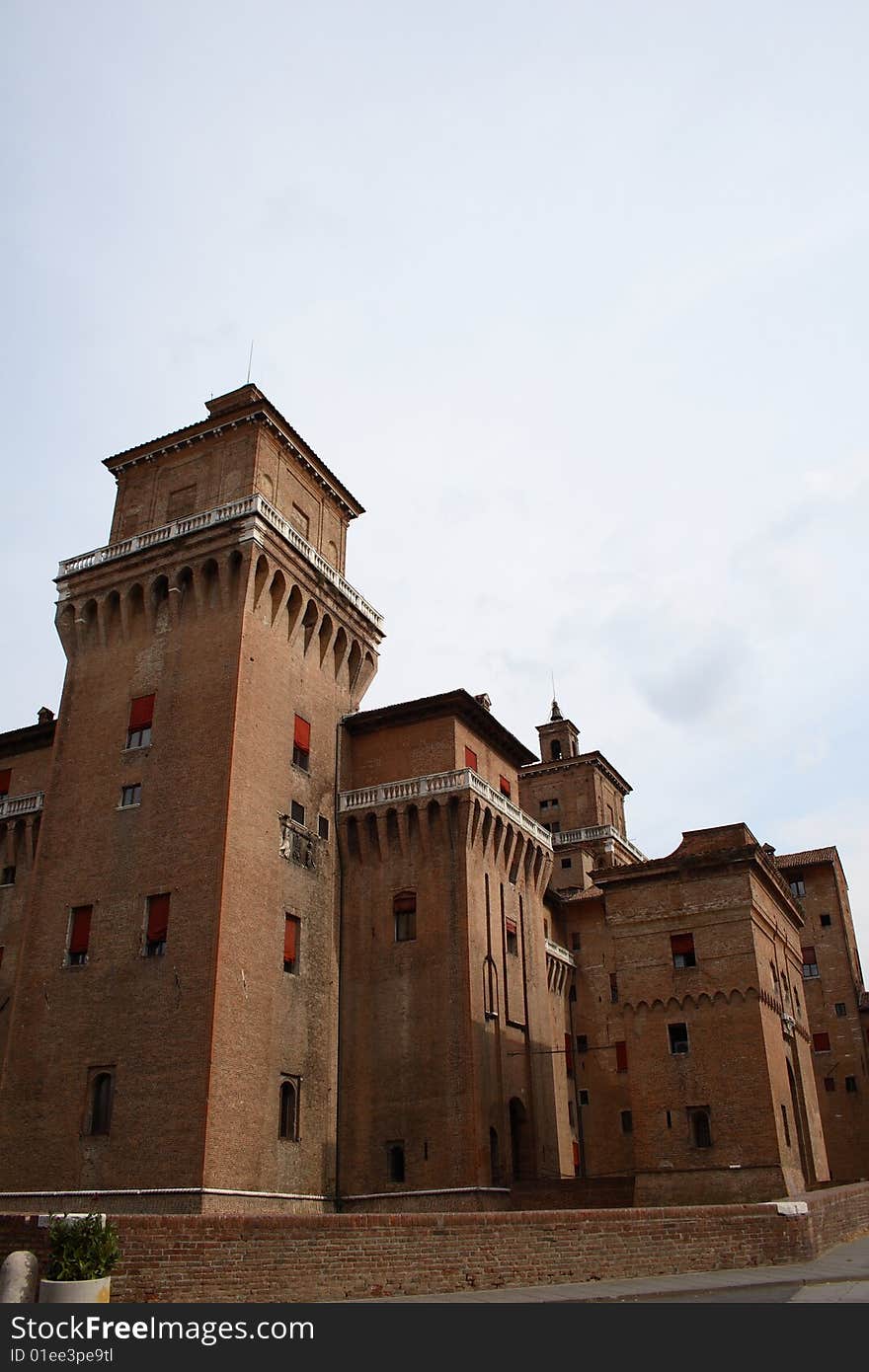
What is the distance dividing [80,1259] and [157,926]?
19235 millimetres

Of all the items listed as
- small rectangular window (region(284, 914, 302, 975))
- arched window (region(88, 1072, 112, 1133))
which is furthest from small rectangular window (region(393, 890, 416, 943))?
arched window (region(88, 1072, 112, 1133))

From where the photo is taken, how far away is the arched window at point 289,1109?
3584 cm

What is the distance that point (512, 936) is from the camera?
44.1 metres

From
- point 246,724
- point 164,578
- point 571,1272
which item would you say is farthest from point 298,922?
point 571,1272

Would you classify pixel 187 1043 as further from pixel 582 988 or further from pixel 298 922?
pixel 582 988

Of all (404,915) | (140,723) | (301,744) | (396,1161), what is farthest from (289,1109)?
(140,723)

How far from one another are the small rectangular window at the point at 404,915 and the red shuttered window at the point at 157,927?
29.8 feet

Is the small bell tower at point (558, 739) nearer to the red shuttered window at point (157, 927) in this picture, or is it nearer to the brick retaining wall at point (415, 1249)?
the red shuttered window at point (157, 927)

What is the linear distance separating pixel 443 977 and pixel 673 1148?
9.88m

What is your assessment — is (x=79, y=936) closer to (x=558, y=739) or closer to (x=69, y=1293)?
(x=69, y=1293)

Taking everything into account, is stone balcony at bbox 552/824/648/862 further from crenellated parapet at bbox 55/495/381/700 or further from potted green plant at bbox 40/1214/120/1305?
potted green plant at bbox 40/1214/120/1305

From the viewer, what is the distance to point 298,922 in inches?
1537
